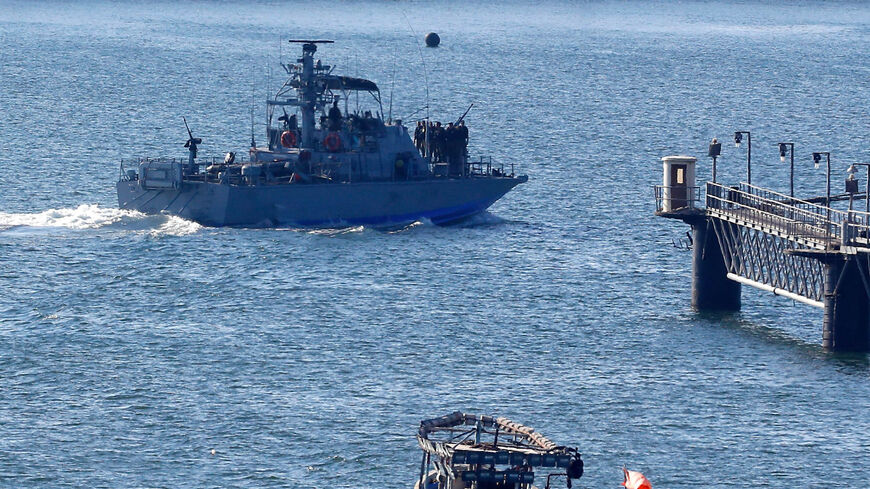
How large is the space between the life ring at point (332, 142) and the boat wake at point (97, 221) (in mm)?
A: 7823

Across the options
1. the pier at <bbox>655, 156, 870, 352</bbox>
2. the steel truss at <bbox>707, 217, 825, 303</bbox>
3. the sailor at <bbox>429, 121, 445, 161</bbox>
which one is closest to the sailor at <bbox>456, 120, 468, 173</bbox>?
the sailor at <bbox>429, 121, 445, 161</bbox>

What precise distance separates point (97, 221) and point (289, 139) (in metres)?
10.5

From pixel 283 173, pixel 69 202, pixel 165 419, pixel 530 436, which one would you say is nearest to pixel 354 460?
pixel 165 419

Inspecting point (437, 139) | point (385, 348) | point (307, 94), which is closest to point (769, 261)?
point (385, 348)

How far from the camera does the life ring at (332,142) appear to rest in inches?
3688

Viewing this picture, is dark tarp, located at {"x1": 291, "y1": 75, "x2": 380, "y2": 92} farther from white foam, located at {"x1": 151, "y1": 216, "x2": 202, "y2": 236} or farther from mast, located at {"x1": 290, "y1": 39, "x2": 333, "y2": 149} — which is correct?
white foam, located at {"x1": 151, "y1": 216, "x2": 202, "y2": 236}

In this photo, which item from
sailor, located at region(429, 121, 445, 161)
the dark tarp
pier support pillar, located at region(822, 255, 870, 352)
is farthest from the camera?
the dark tarp

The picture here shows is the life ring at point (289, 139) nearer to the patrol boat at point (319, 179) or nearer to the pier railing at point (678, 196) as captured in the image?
the patrol boat at point (319, 179)

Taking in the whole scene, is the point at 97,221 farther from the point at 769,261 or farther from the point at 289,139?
the point at 769,261

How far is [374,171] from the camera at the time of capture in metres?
94.0

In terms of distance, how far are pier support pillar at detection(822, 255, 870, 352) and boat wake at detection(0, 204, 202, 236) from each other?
3673cm

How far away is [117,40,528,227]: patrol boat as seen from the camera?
90.8 m

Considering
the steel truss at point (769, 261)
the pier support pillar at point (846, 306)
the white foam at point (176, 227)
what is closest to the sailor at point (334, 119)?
the white foam at point (176, 227)

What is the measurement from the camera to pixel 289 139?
9425cm
